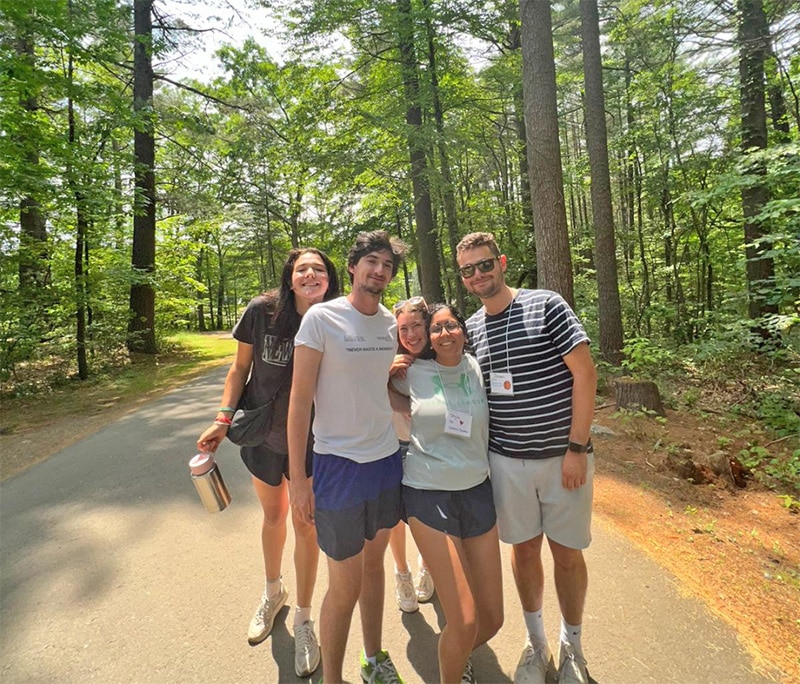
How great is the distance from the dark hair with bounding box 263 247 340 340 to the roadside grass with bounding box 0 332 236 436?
648 centimetres

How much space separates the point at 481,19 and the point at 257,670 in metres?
11.7

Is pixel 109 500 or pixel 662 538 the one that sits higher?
pixel 109 500

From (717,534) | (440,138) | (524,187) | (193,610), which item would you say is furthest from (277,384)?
(524,187)

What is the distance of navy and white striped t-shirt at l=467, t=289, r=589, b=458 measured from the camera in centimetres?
193

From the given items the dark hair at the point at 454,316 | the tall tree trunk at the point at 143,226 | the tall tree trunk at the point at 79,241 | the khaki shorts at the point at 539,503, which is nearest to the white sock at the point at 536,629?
the khaki shorts at the point at 539,503

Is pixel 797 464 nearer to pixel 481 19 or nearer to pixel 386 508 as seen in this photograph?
pixel 386 508

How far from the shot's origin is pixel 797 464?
4.18m

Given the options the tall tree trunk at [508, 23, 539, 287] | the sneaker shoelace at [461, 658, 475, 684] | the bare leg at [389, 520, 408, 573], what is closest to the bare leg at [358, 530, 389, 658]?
the sneaker shoelace at [461, 658, 475, 684]

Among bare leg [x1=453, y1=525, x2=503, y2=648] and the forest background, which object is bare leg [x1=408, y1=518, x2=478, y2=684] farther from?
the forest background

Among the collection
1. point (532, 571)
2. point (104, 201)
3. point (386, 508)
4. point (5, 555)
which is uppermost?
point (104, 201)

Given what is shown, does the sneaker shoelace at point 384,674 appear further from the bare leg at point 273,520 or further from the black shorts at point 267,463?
the black shorts at point 267,463

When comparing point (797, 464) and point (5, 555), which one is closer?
point (5, 555)

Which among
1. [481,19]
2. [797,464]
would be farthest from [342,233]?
[797,464]

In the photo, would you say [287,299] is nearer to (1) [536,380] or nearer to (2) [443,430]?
(2) [443,430]
